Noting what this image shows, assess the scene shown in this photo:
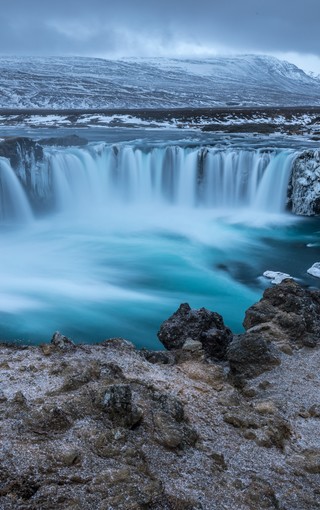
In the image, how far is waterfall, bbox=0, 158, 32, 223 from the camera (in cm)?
1850

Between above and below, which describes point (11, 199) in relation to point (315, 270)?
above

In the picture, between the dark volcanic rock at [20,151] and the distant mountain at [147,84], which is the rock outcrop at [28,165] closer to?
the dark volcanic rock at [20,151]

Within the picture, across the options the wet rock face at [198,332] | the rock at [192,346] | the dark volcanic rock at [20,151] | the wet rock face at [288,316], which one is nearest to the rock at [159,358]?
the rock at [192,346]

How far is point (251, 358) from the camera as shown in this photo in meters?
6.54

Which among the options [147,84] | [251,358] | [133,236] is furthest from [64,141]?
[147,84]

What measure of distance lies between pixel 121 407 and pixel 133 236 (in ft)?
43.8

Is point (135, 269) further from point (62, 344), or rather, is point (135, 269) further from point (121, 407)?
point (121, 407)

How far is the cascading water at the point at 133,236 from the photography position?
36.5ft

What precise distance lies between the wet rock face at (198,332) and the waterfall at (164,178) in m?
13.3

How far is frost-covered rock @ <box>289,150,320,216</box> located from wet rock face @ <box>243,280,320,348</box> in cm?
1139

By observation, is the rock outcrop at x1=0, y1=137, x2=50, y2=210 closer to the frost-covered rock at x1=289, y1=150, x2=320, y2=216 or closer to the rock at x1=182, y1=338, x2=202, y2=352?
the frost-covered rock at x1=289, y1=150, x2=320, y2=216

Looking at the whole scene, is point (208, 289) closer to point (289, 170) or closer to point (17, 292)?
point (17, 292)

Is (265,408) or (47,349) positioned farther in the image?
(47,349)

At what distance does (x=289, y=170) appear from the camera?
67.5 ft
